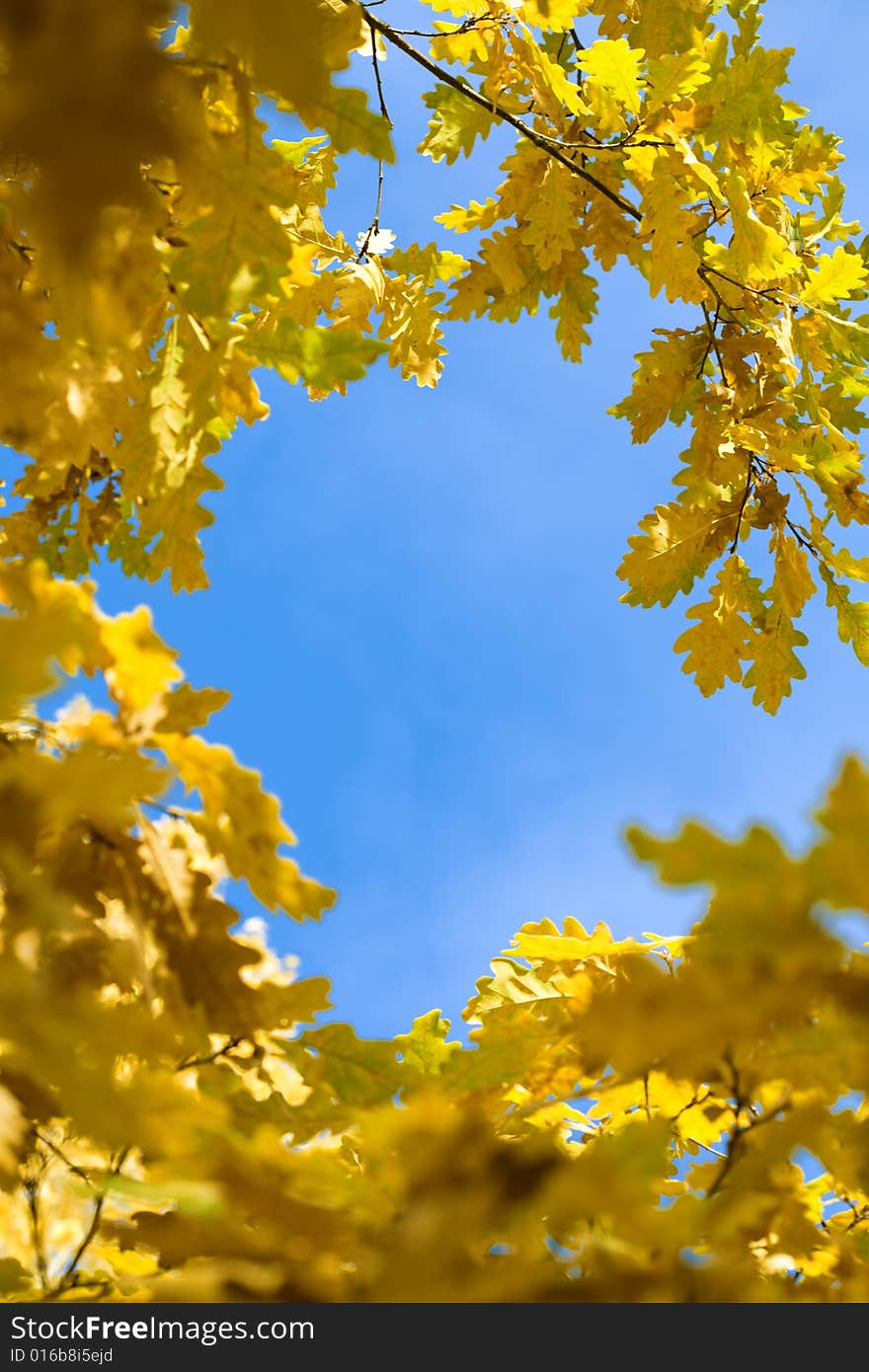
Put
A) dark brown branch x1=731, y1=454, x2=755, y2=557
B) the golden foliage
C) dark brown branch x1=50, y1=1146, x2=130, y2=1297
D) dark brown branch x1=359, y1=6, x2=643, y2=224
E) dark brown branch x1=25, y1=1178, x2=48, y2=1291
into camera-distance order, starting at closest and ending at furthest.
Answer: the golden foliage, dark brown branch x1=50, y1=1146, x2=130, y2=1297, dark brown branch x1=25, y1=1178, x2=48, y2=1291, dark brown branch x1=359, y1=6, x2=643, y2=224, dark brown branch x1=731, y1=454, x2=755, y2=557

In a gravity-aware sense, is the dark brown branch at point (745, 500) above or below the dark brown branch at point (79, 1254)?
above

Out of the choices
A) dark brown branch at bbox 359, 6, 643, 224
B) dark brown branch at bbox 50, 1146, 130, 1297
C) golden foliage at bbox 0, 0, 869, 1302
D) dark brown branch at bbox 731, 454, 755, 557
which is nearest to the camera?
golden foliage at bbox 0, 0, 869, 1302

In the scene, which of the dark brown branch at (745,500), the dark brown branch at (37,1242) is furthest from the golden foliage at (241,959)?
the dark brown branch at (745,500)

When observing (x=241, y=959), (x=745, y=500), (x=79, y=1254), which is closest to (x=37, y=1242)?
(x=79, y=1254)

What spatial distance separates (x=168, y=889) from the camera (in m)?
1.20

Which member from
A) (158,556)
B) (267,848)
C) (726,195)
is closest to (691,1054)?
(267,848)

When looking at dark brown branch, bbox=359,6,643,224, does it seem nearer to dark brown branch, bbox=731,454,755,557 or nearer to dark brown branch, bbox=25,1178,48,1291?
dark brown branch, bbox=731,454,755,557

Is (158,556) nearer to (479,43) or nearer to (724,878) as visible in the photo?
(724,878)

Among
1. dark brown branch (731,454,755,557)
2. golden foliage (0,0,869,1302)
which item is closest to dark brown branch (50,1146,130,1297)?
golden foliage (0,0,869,1302)

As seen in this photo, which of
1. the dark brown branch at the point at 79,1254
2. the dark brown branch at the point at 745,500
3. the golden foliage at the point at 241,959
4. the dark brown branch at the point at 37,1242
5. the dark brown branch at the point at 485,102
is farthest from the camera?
the dark brown branch at the point at 745,500

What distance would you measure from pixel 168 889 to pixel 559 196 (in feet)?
8.21

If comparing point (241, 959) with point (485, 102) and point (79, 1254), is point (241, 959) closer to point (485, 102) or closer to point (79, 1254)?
point (79, 1254)

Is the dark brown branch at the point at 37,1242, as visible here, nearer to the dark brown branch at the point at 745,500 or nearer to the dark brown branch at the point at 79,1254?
the dark brown branch at the point at 79,1254

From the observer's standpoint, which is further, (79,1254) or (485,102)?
(485,102)
